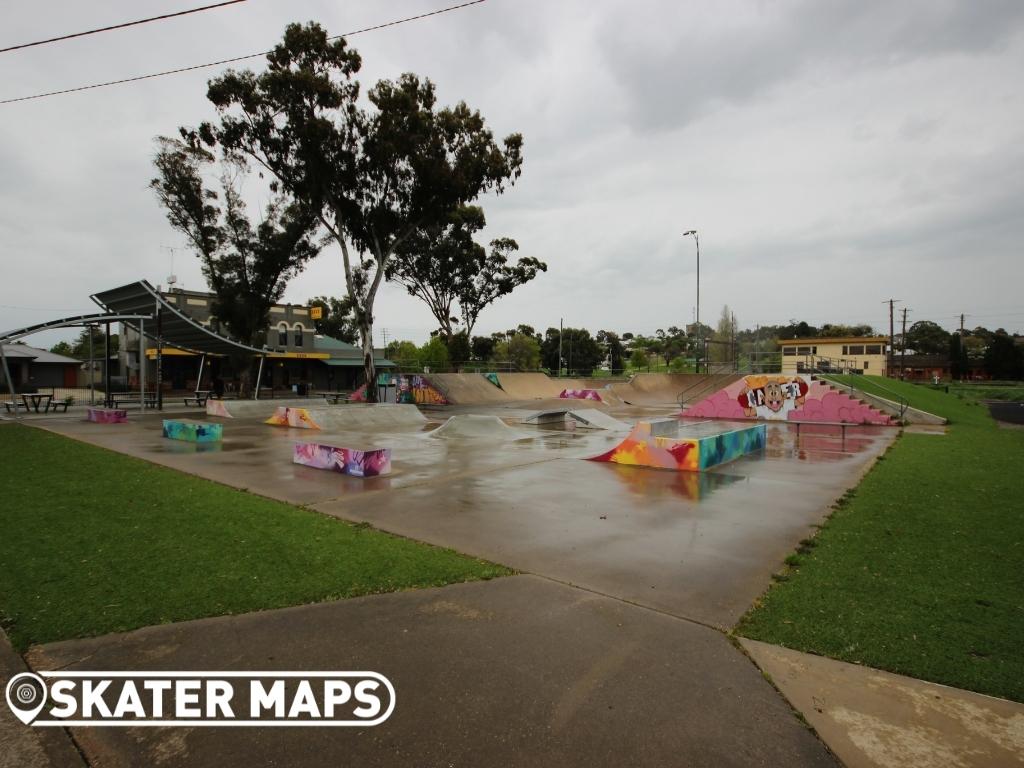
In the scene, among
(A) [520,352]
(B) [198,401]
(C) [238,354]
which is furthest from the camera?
(A) [520,352]

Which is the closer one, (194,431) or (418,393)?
(194,431)

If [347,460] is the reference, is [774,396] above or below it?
above

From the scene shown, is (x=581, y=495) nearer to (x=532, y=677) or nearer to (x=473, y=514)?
(x=473, y=514)

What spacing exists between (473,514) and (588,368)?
212 ft

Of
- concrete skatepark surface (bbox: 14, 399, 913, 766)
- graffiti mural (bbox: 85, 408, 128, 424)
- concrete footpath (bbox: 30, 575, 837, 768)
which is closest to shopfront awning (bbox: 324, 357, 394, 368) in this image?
graffiti mural (bbox: 85, 408, 128, 424)

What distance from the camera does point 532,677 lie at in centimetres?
308

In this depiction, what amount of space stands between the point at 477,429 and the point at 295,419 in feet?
22.0

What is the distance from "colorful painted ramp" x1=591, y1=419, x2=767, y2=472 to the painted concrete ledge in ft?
23.7

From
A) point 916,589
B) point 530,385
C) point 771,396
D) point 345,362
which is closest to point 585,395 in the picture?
point 530,385

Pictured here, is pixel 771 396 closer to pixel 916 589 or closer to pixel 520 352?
pixel 916 589

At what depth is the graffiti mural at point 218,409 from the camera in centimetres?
2073

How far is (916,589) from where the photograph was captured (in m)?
4.33

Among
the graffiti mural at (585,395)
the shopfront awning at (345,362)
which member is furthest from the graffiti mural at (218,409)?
the shopfront awning at (345,362)

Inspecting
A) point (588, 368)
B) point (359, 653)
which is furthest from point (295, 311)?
point (359, 653)
